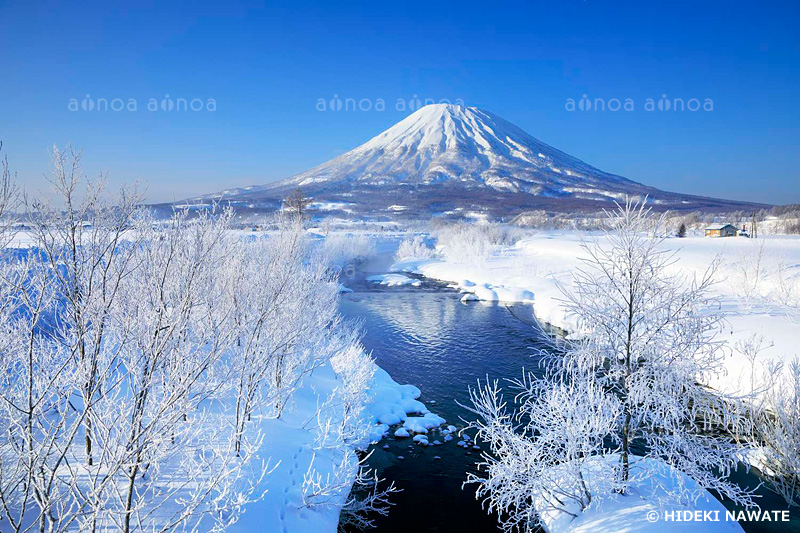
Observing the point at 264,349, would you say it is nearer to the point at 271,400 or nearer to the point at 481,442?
the point at 271,400

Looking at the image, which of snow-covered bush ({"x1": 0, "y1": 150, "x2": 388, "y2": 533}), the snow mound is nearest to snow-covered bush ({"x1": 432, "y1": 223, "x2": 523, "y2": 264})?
the snow mound

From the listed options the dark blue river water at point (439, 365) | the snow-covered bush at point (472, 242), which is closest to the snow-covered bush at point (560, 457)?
the dark blue river water at point (439, 365)

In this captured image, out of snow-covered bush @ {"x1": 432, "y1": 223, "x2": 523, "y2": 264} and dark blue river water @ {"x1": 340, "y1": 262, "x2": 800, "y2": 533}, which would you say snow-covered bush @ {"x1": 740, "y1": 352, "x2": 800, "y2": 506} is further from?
snow-covered bush @ {"x1": 432, "y1": 223, "x2": 523, "y2": 264}

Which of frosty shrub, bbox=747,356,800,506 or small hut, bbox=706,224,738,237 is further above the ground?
small hut, bbox=706,224,738,237

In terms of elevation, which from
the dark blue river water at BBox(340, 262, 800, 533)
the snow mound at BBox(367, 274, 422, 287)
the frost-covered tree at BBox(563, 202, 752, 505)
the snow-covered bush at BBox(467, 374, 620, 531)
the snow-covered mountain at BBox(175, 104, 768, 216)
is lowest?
the dark blue river water at BBox(340, 262, 800, 533)

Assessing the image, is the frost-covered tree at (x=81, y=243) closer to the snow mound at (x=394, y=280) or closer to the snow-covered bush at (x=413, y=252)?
the snow mound at (x=394, y=280)

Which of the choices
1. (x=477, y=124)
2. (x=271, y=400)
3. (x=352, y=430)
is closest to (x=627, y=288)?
(x=352, y=430)

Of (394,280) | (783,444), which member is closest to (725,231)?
(394,280)
